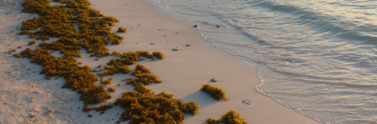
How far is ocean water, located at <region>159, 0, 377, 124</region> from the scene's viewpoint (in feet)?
18.8

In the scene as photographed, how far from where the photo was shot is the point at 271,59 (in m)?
7.93

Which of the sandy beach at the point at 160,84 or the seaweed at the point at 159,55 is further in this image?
the seaweed at the point at 159,55

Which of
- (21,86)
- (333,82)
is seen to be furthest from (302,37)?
(21,86)

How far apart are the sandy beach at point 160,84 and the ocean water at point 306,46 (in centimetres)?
57

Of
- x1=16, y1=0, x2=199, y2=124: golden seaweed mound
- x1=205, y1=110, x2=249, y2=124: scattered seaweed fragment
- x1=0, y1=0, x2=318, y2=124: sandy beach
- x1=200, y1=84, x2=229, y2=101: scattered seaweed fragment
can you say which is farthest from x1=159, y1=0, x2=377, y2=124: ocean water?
x1=16, y1=0, x2=199, y2=124: golden seaweed mound

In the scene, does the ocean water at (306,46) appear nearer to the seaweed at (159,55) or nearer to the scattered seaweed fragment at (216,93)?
the scattered seaweed fragment at (216,93)

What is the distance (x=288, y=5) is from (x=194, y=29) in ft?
24.4

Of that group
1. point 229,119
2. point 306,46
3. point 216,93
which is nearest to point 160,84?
point 216,93

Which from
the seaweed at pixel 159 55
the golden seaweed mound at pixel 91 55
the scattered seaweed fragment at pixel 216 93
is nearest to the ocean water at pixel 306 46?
the scattered seaweed fragment at pixel 216 93

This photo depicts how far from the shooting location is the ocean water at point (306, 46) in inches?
226

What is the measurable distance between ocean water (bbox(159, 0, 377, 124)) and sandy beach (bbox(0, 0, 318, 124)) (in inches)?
22.4

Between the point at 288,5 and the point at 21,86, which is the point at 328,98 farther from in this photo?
the point at 288,5

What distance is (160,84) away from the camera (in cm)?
612

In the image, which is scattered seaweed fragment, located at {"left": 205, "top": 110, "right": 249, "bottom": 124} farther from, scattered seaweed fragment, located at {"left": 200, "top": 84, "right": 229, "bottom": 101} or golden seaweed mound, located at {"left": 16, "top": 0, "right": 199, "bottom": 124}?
scattered seaweed fragment, located at {"left": 200, "top": 84, "right": 229, "bottom": 101}
